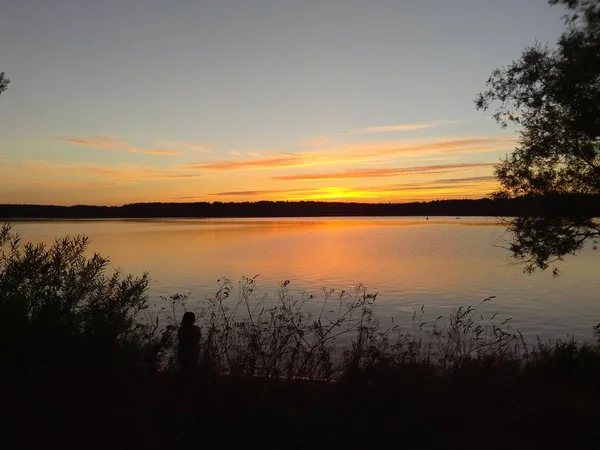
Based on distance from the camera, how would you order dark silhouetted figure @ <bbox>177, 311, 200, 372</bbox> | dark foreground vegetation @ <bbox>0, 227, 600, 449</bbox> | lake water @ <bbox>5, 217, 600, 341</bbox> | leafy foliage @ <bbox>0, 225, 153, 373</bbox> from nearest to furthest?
dark foreground vegetation @ <bbox>0, 227, 600, 449</bbox> → leafy foliage @ <bbox>0, 225, 153, 373</bbox> → dark silhouetted figure @ <bbox>177, 311, 200, 372</bbox> → lake water @ <bbox>5, 217, 600, 341</bbox>

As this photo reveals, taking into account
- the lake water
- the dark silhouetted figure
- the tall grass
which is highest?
the dark silhouetted figure

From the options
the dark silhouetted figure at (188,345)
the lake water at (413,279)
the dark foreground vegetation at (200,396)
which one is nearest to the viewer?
the dark foreground vegetation at (200,396)

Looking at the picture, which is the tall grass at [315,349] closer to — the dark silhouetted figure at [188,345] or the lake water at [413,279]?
the dark silhouetted figure at [188,345]

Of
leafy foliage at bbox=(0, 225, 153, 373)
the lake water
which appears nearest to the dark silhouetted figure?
leafy foliage at bbox=(0, 225, 153, 373)

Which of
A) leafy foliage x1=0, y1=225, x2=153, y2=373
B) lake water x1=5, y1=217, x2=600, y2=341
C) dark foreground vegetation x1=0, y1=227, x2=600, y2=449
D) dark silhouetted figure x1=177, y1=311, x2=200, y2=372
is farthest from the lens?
lake water x1=5, y1=217, x2=600, y2=341

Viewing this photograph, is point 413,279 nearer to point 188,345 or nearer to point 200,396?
point 188,345

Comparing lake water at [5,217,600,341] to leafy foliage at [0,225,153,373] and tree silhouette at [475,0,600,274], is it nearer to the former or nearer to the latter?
tree silhouette at [475,0,600,274]

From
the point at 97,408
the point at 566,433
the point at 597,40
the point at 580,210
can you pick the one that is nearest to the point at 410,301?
the point at 580,210

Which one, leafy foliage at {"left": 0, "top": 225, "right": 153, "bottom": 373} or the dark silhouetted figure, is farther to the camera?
the dark silhouetted figure

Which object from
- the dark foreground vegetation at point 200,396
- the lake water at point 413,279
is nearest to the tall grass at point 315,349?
the dark foreground vegetation at point 200,396

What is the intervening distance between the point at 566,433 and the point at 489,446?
126 centimetres

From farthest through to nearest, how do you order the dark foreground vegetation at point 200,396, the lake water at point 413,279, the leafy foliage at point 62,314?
1. the lake water at point 413,279
2. the leafy foliage at point 62,314
3. the dark foreground vegetation at point 200,396

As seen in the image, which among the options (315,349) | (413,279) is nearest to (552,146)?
(315,349)

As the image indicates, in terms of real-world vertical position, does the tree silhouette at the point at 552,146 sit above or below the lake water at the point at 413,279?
above
